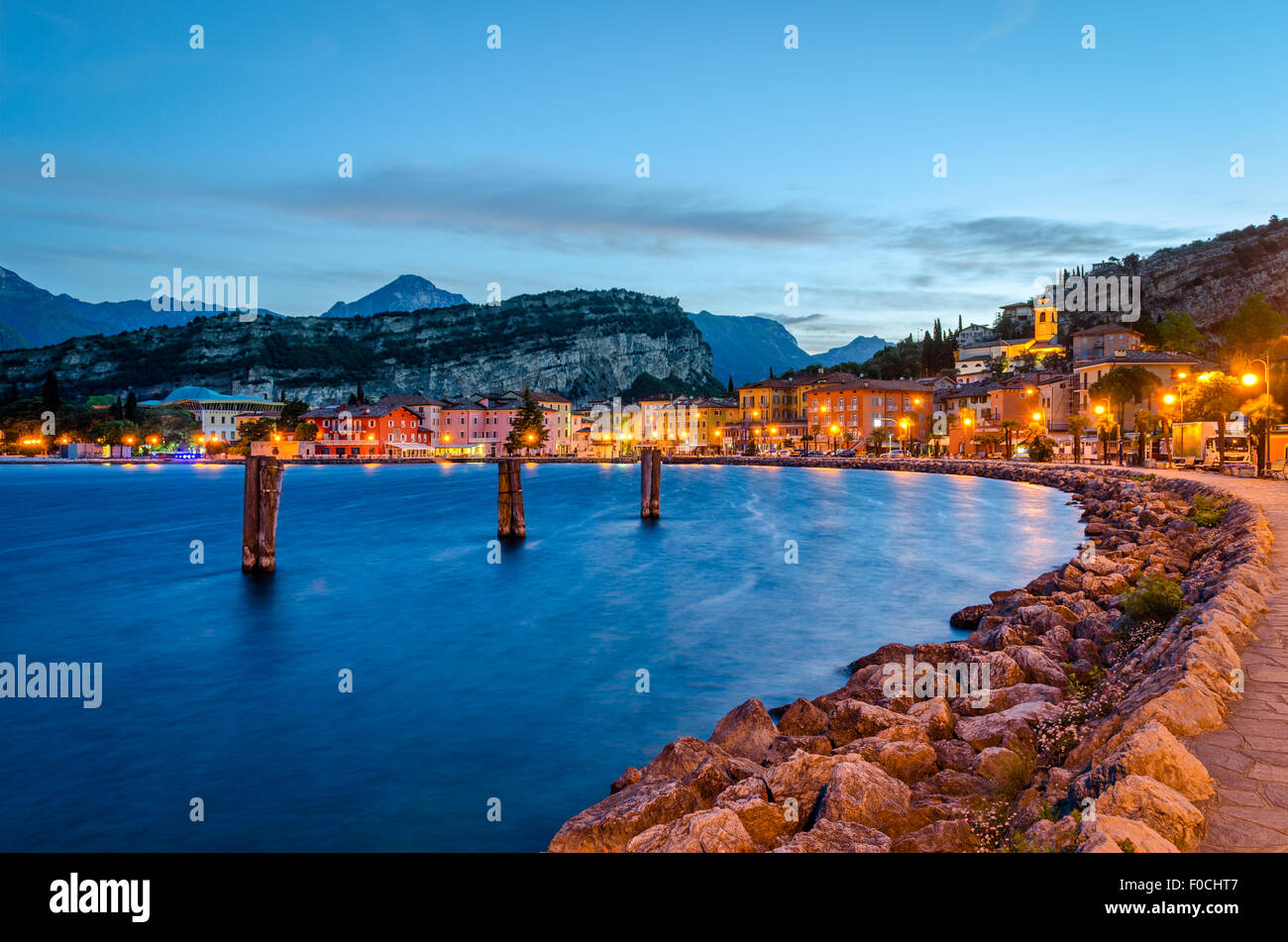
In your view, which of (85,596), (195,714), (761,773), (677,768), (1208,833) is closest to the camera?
(1208,833)

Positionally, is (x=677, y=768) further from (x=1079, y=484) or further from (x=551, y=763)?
(x=1079, y=484)

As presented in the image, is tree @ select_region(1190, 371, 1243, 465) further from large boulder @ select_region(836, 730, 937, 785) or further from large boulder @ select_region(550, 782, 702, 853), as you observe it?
large boulder @ select_region(550, 782, 702, 853)

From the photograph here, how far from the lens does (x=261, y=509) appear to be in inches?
1123

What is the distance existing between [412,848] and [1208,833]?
8.59 meters

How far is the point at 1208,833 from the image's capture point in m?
5.38

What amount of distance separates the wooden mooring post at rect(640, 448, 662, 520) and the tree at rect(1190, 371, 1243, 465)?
3493 cm

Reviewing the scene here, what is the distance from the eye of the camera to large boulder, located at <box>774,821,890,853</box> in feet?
24.4

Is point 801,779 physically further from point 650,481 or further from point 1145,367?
point 1145,367

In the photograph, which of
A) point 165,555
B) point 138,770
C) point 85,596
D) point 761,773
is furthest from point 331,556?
point 761,773

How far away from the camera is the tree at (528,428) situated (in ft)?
537

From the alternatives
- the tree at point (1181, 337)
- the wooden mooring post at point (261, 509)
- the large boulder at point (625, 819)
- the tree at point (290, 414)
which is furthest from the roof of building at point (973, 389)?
the tree at point (290, 414)

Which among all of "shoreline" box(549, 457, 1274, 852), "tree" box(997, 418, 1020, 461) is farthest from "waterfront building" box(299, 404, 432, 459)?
"shoreline" box(549, 457, 1274, 852)

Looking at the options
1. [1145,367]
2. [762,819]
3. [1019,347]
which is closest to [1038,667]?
[762,819]
